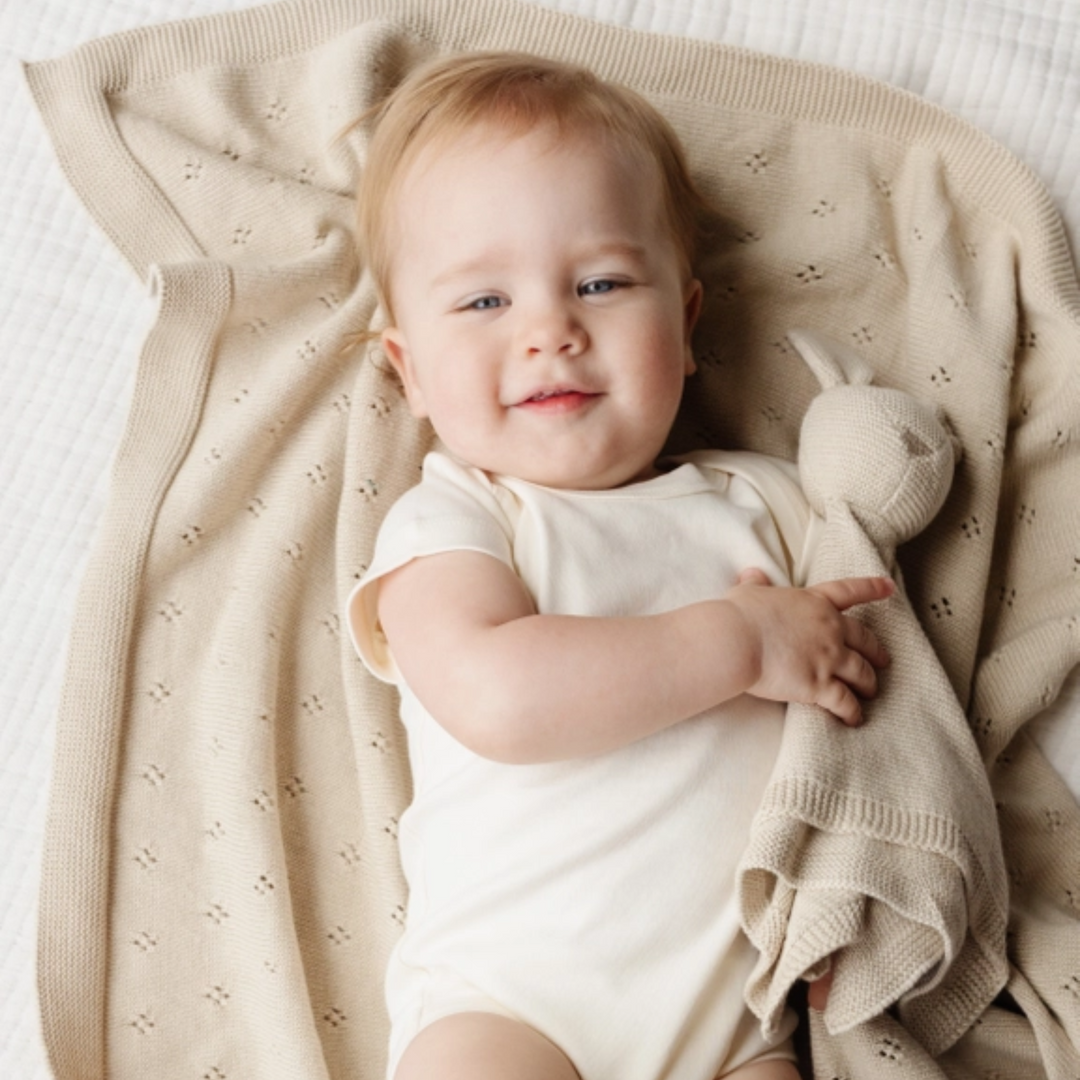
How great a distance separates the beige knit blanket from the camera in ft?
4.22

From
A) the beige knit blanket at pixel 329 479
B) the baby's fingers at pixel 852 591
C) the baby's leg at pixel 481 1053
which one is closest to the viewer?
the baby's leg at pixel 481 1053

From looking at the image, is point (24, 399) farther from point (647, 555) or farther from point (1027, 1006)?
point (1027, 1006)

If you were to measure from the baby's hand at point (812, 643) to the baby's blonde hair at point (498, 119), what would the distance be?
39 cm

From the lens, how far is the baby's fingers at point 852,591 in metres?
1.18

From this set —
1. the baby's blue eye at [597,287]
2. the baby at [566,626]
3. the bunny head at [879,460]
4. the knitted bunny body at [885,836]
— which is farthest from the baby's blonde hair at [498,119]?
the knitted bunny body at [885,836]

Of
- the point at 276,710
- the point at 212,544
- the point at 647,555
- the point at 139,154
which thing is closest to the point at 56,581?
the point at 212,544

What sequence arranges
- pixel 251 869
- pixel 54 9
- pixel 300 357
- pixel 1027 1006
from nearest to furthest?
pixel 1027 1006 < pixel 251 869 < pixel 300 357 < pixel 54 9

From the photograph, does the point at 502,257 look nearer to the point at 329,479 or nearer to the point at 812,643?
the point at 329,479

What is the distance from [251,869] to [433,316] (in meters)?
0.57

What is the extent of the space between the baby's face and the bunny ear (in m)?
0.20

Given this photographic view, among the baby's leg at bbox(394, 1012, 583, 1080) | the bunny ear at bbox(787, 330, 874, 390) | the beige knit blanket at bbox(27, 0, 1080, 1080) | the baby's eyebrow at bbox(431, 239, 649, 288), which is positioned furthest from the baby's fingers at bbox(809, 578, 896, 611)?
the baby's leg at bbox(394, 1012, 583, 1080)

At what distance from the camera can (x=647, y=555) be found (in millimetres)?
1250

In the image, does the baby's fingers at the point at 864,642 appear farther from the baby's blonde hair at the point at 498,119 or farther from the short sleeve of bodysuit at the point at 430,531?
the baby's blonde hair at the point at 498,119

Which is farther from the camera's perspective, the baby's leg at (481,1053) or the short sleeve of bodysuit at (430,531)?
the short sleeve of bodysuit at (430,531)
